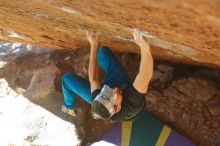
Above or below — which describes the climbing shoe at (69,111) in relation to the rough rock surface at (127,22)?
below

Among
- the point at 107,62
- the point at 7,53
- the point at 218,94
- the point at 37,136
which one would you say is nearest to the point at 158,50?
the point at 107,62

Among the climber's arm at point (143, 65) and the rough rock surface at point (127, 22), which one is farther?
the climber's arm at point (143, 65)

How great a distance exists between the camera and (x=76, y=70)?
5.05 metres

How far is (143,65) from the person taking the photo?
3031mm

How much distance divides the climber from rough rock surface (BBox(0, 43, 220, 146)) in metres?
0.80

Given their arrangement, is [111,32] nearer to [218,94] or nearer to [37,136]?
[218,94]

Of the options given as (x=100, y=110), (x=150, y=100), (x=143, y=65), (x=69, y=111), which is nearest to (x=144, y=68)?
(x=143, y=65)

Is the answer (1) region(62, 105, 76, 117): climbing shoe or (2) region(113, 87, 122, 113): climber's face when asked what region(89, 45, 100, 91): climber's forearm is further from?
(1) region(62, 105, 76, 117): climbing shoe

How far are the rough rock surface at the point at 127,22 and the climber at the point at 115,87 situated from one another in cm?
20

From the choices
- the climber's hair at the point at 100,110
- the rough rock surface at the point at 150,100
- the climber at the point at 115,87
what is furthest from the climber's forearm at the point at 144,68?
the rough rock surface at the point at 150,100

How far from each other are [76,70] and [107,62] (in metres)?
1.32

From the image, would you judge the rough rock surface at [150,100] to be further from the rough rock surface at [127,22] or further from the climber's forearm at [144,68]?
the climber's forearm at [144,68]

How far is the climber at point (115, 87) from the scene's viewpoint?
3.02 meters

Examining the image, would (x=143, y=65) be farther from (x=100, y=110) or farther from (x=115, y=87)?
(x=100, y=110)
